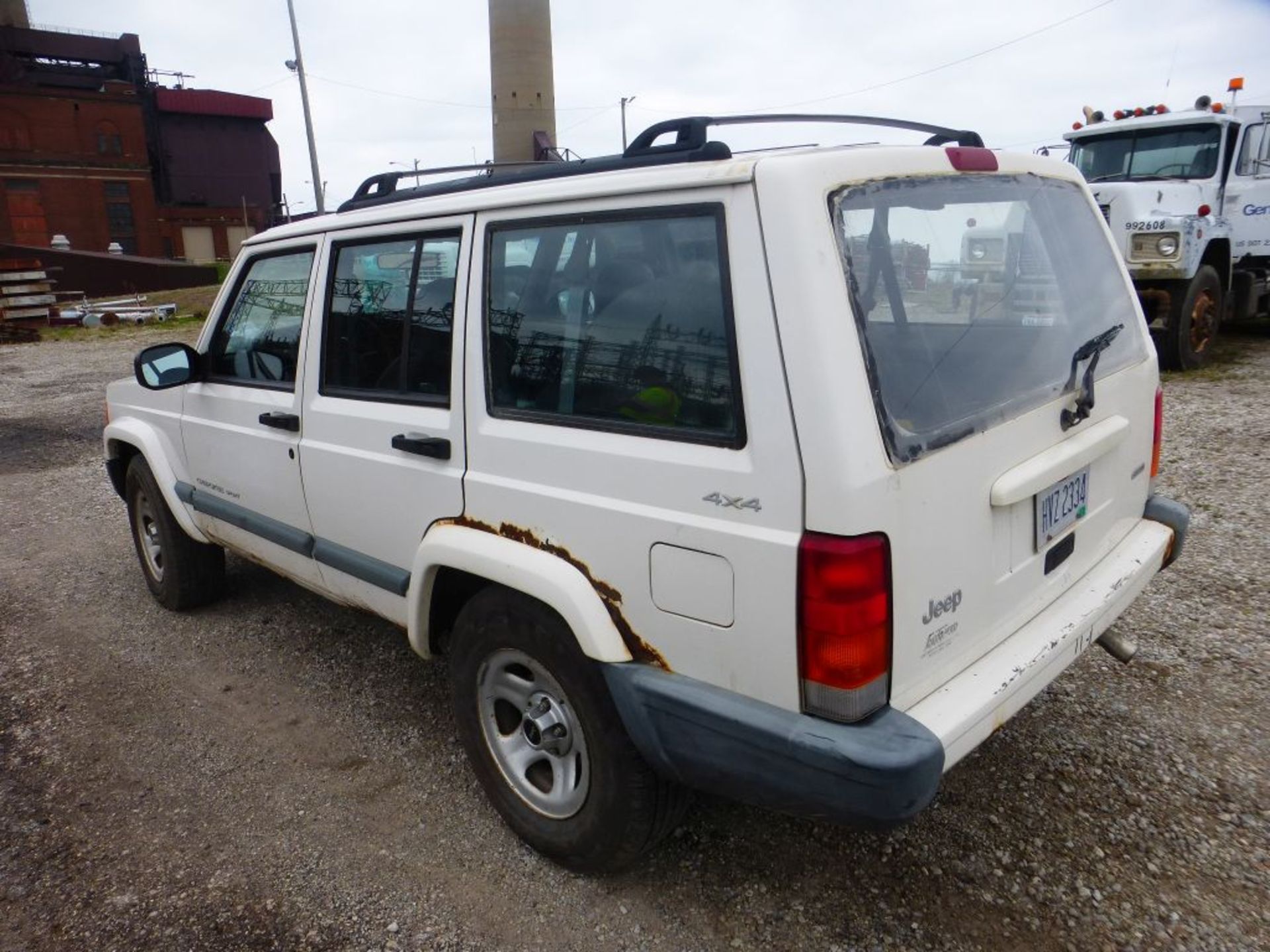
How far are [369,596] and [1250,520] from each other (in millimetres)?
4775

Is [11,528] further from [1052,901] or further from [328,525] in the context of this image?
[1052,901]

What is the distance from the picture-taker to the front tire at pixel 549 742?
2277mm

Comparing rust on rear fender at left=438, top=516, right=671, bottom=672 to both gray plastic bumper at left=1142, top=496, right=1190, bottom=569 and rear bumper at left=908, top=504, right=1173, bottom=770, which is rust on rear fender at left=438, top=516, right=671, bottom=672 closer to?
rear bumper at left=908, top=504, right=1173, bottom=770

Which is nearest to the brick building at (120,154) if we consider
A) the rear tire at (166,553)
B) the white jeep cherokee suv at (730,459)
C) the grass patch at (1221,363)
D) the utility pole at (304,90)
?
the utility pole at (304,90)

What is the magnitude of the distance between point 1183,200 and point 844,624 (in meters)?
9.97

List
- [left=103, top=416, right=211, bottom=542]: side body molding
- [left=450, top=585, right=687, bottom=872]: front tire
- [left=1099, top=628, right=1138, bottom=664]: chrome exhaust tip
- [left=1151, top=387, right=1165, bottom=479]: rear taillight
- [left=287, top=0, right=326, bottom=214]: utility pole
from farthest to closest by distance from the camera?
[left=287, top=0, right=326, bottom=214]: utility pole → [left=103, top=416, right=211, bottom=542]: side body molding → [left=1151, top=387, right=1165, bottom=479]: rear taillight → [left=1099, top=628, right=1138, bottom=664]: chrome exhaust tip → [left=450, top=585, right=687, bottom=872]: front tire

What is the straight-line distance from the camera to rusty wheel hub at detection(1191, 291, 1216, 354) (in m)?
9.43

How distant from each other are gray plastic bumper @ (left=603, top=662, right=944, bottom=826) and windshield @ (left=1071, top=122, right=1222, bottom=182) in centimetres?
973

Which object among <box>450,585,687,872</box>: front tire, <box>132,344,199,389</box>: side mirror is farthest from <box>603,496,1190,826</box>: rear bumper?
<box>132,344,199,389</box>: side mirror

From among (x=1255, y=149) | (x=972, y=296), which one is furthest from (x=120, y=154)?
(x=972, y=296)

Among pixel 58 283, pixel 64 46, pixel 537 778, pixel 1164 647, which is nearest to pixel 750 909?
pixel 537 778

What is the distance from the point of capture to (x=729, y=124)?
2.31 metres

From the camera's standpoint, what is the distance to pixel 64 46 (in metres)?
41.5

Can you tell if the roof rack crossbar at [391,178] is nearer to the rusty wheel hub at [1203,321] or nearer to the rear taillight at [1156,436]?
the rear taillight at [1156,436]
